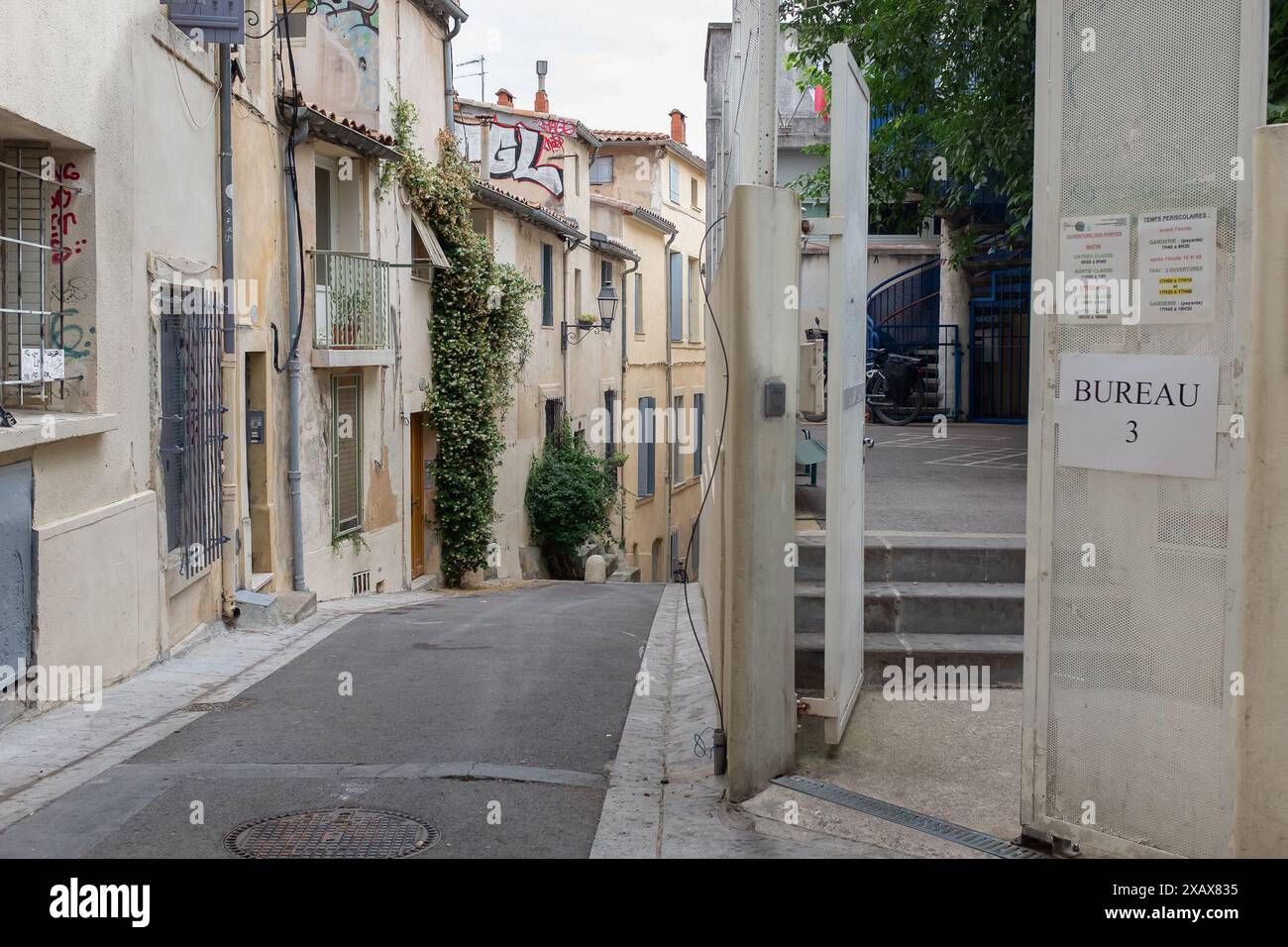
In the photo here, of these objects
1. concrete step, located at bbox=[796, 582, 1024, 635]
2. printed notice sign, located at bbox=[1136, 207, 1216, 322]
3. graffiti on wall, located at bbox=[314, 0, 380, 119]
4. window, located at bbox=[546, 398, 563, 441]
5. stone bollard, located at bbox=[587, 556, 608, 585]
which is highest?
graffiti on wall, located at bbox=[314, 0, 380, 119]

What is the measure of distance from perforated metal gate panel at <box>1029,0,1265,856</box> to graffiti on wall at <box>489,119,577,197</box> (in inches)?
858

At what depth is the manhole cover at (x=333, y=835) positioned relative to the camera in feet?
16.3

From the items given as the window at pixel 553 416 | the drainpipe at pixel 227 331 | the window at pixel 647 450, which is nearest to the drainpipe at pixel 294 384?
the drainpipe at pixel 227 331

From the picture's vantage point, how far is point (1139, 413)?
436 cm

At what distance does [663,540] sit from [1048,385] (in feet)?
90.5

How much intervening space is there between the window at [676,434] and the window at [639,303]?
9.65 ft

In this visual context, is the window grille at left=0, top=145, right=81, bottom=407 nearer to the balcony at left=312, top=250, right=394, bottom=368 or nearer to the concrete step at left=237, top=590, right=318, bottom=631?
the concrete step at left=237, top=590, right=318, bottom=631

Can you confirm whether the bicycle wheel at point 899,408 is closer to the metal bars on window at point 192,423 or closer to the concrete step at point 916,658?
the metal bars on window at point 192,423

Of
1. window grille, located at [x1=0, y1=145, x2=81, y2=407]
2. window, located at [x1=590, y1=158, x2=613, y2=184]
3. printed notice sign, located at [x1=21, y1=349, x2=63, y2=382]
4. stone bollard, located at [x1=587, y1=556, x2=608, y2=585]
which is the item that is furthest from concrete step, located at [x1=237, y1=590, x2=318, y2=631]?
window, located at [x1=590, y1=158, x2=613, y2=184]

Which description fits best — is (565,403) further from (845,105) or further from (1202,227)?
(1202,227)

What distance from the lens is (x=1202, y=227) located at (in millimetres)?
4188

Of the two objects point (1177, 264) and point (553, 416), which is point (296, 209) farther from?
point (553, 416)

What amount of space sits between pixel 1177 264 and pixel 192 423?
306 inches

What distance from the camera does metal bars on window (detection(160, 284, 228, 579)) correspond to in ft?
31.3
